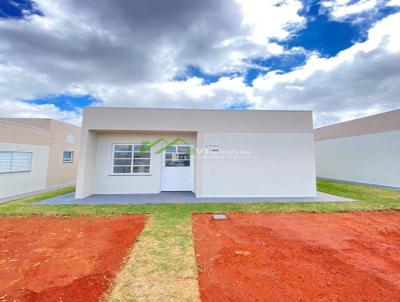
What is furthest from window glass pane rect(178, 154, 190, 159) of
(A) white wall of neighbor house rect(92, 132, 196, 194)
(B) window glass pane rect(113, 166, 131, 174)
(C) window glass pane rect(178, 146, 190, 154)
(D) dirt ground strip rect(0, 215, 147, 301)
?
(D) dirt ground strip rect(0, 215, 147, 301)

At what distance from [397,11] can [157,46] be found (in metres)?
9.22

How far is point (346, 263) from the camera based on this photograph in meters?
3.02

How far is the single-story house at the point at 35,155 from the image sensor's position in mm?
8383

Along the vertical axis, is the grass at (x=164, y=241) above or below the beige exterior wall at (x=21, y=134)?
below

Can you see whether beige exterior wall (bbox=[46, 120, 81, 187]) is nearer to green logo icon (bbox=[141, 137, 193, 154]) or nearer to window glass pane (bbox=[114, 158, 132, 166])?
window glass pane (bbox=[114, 158, 132, 166])

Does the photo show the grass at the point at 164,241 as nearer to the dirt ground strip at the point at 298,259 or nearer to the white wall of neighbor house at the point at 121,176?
the dirt ground strip at the point at 298,259

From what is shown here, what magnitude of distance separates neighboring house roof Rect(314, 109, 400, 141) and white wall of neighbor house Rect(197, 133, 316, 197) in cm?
769

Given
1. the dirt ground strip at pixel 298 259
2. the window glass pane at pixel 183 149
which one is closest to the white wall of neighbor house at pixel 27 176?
the window glass pane at pixel 183 149

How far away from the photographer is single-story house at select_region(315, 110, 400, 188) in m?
11.3

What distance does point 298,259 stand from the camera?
3143 millimetres

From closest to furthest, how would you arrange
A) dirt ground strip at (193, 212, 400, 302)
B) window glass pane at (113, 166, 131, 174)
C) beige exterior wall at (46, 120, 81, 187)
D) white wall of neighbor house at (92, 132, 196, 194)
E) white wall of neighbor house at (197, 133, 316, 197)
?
dirt ground strip at (193, 212, 400, 302), white wall of neighbor house at (197, 133, 316, 197), white wall of neighbor house at (92, 132, 196, 194), window glass pane at (113, 166, 131, 174), beige exterior wall at (46, 120, 81, 187)

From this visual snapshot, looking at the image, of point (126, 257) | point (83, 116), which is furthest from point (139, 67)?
point (126, 257)

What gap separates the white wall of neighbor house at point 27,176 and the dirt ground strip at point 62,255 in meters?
4.71

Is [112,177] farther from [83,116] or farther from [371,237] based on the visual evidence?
[371,237]
